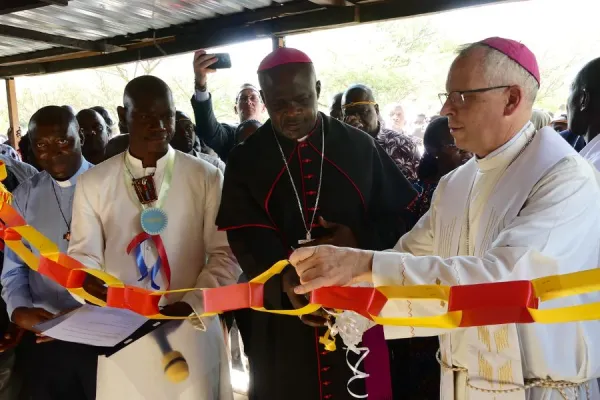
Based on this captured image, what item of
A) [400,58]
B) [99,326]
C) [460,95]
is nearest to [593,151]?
[460,95]

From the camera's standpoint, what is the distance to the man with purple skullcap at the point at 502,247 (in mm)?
1645

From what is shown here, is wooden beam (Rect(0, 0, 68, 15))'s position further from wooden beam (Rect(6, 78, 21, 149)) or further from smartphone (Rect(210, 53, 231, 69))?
wooden beam (Rect(6, 78, 21, 149))

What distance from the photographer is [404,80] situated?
9211mm

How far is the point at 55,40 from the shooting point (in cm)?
732

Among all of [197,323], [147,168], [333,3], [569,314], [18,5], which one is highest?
[18,5]

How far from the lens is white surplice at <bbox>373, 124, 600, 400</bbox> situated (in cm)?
163

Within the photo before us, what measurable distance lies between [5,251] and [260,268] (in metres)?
1.54

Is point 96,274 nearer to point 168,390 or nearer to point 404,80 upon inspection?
point 168,390

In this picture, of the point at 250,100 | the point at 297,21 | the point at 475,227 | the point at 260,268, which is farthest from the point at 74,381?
the point at 297,21

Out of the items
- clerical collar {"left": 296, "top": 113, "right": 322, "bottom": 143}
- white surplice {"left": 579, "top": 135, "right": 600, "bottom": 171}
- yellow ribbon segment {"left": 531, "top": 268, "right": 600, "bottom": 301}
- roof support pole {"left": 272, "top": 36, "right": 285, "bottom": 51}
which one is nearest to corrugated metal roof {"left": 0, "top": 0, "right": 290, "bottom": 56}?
roof support pole {"left": 272, "top": 36, "right": 285, "bottom": 51}

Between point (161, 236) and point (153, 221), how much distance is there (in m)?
0.09

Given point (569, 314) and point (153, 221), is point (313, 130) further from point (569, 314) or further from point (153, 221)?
point (569, 314)

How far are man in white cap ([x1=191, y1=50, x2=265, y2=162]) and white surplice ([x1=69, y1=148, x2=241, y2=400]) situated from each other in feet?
4.06

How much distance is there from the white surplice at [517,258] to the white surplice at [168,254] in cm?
100
